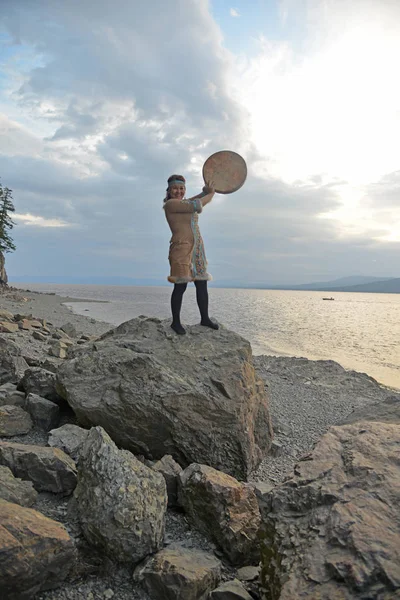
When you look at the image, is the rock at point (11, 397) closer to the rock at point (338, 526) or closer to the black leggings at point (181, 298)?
the black leggings at point (181, 298)

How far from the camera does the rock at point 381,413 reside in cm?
405

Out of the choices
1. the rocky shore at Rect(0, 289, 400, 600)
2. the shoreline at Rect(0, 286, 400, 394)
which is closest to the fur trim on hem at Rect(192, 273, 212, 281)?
the rocky shore at Rect(0, 289, 400, 600)

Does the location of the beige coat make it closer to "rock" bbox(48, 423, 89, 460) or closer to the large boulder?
the large boulder

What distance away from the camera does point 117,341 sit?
5.92m

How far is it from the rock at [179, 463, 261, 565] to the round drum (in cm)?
463

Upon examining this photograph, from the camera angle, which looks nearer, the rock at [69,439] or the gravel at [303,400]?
the rock at [69,439]

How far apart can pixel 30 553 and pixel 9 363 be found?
4427mm

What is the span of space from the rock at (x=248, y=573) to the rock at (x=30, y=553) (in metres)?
1.36

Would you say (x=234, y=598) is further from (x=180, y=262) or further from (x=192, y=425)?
(x=180, y=262)

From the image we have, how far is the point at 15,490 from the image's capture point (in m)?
3.29

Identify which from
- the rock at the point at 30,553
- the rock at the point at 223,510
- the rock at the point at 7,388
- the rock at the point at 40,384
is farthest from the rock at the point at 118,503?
the rock at the point at 7,388

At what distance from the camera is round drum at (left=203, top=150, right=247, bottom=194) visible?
260 inches

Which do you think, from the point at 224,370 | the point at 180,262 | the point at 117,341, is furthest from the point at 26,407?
the point at 180,262

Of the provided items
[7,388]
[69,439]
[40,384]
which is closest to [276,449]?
[69,439]
